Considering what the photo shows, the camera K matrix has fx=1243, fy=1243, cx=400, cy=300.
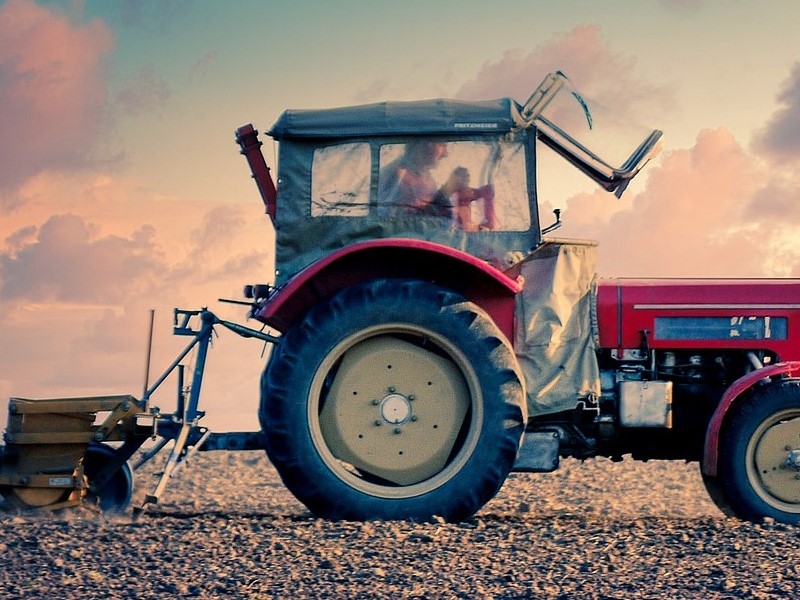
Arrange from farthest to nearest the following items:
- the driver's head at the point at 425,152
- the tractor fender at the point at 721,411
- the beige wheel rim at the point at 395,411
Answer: the driver's head at the point at 425,152, the tractor fender at the point at 721,411, the beige wheel rim at the point at 395,411

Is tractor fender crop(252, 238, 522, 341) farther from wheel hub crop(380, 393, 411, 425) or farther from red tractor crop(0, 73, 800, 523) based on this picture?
wheel hub crop(380, 393, 411, 425)

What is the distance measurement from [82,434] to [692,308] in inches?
169

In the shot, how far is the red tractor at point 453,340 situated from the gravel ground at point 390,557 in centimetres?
42

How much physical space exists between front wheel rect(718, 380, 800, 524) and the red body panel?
2.21 ft

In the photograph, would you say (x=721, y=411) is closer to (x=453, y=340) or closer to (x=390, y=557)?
(x=453, y=340)

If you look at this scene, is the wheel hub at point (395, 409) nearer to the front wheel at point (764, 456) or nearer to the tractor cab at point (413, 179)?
the tractor cab at point (413, 179)

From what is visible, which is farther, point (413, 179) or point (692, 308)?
point (692, 308)

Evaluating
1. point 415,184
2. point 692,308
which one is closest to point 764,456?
point 692,308

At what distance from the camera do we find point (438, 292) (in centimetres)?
770

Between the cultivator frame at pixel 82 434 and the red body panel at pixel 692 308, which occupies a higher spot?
the red body panel at pixel 692 308

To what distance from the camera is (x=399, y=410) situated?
787 centimetres

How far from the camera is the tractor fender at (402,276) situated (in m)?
7.64

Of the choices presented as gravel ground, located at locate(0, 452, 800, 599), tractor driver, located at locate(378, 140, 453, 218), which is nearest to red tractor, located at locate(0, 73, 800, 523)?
tractor driver, located at locate(378, 140, 453, 218)

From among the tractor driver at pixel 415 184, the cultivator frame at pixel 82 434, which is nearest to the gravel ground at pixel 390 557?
the cultivator frame at pixel 82 434
